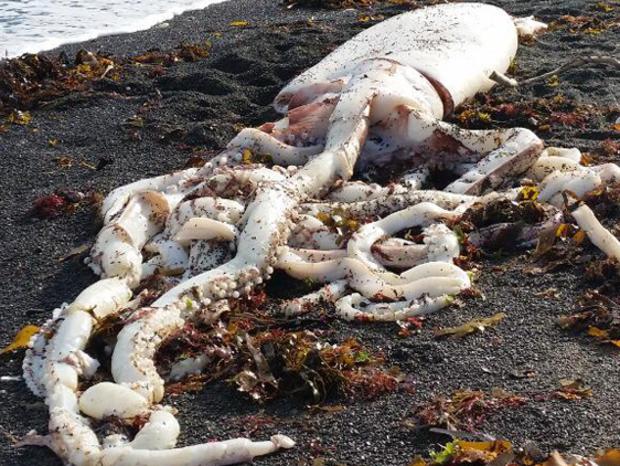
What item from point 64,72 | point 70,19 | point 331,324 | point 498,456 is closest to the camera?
point 498,456

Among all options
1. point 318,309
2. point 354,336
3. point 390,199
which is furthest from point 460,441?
point 390,199

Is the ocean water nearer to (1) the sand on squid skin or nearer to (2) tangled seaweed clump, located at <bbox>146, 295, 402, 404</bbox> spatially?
(1) the sand on squid skin

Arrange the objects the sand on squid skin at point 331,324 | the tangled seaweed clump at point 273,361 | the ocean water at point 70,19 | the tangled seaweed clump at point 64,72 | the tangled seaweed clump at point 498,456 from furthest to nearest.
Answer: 1. the ocean water at point 70,19
2. the tangled seaweed clump at point 64,72
3. the tangled seaweed clump at point 273,361
4. the sand on squid skin at point 331,324
5. the tangled seaweed clump at point 498,456

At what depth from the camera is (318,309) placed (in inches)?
176

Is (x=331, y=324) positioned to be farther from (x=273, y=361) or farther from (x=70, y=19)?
(x=70, y=19)

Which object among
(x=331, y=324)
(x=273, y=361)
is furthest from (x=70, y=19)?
(x=273, y=361)

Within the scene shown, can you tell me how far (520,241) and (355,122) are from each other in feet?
4.69

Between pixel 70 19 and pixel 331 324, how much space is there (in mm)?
9570

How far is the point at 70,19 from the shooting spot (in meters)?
12.7

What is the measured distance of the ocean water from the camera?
11484 mm

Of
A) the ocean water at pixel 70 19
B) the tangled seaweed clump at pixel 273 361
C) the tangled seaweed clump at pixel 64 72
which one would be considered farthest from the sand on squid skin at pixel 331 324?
the ocean water at pixel 70 19

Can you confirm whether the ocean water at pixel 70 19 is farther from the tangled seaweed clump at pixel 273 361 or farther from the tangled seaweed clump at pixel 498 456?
the tangled seaweed clump at pixel 498 456

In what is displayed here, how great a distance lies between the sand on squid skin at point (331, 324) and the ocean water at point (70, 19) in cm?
305

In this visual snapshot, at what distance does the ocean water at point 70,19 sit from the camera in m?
11.5
